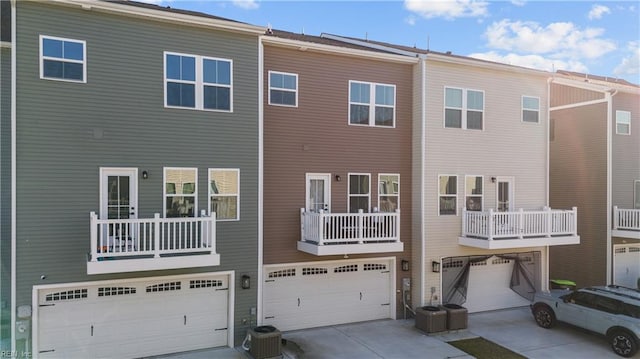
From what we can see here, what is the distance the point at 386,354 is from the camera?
36.3ft

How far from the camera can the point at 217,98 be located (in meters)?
11.3

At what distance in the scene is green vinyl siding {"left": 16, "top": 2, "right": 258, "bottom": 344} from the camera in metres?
9.53

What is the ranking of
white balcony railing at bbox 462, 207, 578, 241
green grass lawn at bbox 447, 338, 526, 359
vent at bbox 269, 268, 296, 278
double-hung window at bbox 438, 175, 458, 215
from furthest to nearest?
double-hung window at bbox 438, 175, 458, 215
white balcony railing at bbox 462, 207, 578, 241
vent at bbox 269, 268, 296, 278
green grass lawn at bbox 447, 338, 526, 359

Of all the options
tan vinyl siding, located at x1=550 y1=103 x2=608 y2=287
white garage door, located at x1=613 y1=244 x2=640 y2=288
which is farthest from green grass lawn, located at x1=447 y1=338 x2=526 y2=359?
white garage door, located at x1=613 y1=244 x2=640 y2=288

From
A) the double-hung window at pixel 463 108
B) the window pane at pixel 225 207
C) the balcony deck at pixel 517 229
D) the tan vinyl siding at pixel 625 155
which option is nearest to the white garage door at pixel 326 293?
the window pane at pixel 225 207

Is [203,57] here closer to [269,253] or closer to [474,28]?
[269,253]

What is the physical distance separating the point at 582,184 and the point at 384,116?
9.08m

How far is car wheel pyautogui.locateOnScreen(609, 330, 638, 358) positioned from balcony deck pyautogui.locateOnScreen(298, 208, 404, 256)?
18.8ft

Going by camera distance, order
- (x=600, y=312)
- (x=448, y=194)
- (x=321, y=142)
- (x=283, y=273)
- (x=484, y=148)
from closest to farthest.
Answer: (x=600, y=312)
(x=283, y=273)
(x=321, y=142)
(x=448, y=194)
(x=484, y=148)

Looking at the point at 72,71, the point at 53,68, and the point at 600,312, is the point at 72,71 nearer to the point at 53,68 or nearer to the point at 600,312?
the point at 53,68

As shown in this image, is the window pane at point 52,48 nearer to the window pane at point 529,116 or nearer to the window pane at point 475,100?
the window pane at point 475,100

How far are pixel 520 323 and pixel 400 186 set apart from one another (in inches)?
221

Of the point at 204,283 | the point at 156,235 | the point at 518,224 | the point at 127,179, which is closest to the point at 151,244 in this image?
the point at 156,235

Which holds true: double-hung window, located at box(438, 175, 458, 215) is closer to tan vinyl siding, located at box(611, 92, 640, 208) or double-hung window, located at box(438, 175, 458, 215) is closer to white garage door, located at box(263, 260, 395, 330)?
white garage door, located at box(263, 260, 395, 330)
